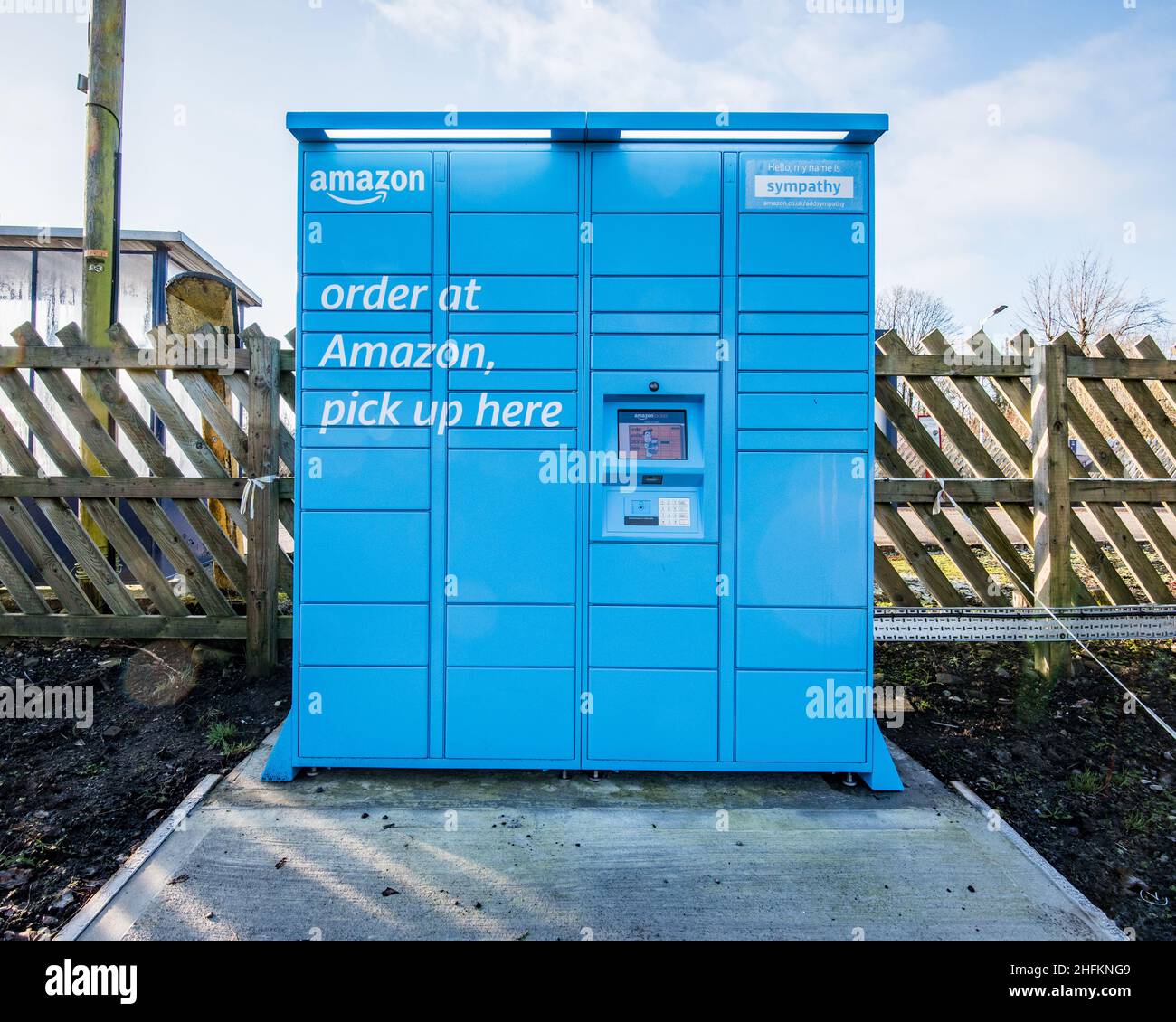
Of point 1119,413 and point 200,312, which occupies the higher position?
point 200,312

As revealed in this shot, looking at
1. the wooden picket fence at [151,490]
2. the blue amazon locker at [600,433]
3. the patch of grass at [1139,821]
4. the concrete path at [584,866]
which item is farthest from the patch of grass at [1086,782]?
the wooden picket fence at [151,490]

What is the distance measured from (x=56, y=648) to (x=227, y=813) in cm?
226

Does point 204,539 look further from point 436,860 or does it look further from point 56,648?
point 436,860

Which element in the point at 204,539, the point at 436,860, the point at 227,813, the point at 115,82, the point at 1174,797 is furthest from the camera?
the point at 115,82

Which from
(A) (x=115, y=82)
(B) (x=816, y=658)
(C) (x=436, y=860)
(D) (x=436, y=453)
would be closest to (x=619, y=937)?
(C) (x=436, y=860)

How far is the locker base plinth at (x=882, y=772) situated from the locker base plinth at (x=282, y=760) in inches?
102

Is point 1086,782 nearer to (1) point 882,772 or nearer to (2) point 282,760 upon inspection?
(1) point 882,772

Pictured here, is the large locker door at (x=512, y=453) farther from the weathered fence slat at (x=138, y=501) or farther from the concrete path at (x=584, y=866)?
the weathered fence slat at (x=138, y=501)

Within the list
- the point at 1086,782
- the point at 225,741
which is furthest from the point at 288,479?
the point at 1086,782

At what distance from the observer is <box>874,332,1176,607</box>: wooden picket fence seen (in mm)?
3850

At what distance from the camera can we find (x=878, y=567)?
394 cm

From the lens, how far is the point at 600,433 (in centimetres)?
296

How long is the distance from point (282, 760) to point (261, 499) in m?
1.49

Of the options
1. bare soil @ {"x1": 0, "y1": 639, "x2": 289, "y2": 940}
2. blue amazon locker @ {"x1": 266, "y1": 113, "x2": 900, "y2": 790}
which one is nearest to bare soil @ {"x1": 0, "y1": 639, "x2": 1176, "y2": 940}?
bare soil @ {"x1": 0, "y1": 639, "x2": 289, "y2": 940}
